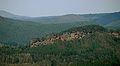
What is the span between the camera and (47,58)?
185 m

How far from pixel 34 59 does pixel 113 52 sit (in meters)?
52.6

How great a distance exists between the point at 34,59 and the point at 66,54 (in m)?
24.1

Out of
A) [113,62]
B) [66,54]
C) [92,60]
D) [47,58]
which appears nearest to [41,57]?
[47,58]

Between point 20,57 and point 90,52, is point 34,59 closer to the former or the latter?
point 20,57

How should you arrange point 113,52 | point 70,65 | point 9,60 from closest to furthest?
point 70,65, point 9,60, point 113,52

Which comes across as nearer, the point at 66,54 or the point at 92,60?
the point at 92,60

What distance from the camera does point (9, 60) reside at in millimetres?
182500

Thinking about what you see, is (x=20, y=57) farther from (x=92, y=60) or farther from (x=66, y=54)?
(x=92, y=60)

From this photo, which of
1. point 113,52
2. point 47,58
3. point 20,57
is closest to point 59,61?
point 47,58

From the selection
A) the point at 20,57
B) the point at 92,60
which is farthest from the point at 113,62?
the point at 20,57

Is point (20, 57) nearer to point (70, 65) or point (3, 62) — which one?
point (3, 62)

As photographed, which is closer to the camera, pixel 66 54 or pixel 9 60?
pixel 9 60

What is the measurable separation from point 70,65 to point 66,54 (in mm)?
28483

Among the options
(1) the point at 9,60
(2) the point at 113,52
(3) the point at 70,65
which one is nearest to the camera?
(3) the point at 70,65
